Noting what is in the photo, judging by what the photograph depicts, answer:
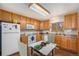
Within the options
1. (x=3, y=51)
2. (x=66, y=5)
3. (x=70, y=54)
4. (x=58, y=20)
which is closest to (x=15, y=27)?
(x=3, y=51)

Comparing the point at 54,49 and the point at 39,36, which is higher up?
the point at 39,36

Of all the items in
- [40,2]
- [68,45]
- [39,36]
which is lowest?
[68,45]

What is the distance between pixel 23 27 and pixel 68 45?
858 mm

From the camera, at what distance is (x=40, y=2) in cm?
159

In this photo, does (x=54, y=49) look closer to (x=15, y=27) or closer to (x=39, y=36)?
(x=39, y=36)

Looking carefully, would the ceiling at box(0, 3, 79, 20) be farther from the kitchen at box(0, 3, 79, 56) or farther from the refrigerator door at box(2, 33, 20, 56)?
the refrigerator door at box(2, 33, 20, 56)

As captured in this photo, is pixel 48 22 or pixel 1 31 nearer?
pixel 1 31

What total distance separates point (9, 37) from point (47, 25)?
699mm

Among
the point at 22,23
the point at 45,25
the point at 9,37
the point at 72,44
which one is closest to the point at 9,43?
the point at 9,37

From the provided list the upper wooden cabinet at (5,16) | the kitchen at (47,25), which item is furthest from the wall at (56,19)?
the upper wooden cabinet at (5,16)

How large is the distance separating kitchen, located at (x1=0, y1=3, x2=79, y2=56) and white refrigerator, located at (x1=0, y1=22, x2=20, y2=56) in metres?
0.05

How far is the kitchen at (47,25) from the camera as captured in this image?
61.0 inches

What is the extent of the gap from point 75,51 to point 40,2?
3.41ft

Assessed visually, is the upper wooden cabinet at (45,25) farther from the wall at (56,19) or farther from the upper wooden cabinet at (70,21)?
the upper wooden cabinet at (70,21)
